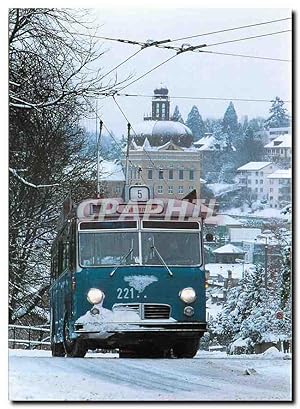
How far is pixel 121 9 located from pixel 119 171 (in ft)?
3.25

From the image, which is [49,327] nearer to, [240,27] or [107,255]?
[107,255]

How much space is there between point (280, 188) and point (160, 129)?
0.82 meters

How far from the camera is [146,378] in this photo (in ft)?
25.9

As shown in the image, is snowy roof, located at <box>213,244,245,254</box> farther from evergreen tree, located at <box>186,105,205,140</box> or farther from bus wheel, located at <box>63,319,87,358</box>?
bus wheel, located at <box>63,319,87,358</box>

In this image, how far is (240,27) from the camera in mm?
8078

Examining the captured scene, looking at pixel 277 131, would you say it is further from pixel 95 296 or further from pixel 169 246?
pixel 95 296

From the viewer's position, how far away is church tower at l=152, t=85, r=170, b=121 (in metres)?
8.09

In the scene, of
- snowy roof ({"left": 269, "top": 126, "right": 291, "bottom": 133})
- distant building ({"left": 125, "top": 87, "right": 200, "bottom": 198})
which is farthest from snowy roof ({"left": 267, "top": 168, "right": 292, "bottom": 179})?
distant building ({"left": 125, "top": 87, "right": 200, "bottom": 198})

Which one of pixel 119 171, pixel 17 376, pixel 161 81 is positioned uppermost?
pixel 161 81

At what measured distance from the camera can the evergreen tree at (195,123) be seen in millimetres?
8078

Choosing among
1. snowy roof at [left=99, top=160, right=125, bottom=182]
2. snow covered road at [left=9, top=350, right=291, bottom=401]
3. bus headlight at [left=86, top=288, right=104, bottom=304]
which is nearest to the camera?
snow covered road at [left=9, top=350, right=291, bottom=401]

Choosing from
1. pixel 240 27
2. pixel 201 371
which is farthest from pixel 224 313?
pixel 240 27

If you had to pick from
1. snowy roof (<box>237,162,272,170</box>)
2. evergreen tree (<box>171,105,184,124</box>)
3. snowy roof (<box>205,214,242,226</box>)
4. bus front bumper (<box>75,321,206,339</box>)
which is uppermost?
evergreen tree (<box>171,105,184,124</box>)

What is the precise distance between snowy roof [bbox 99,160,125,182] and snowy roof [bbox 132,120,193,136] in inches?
9.0
